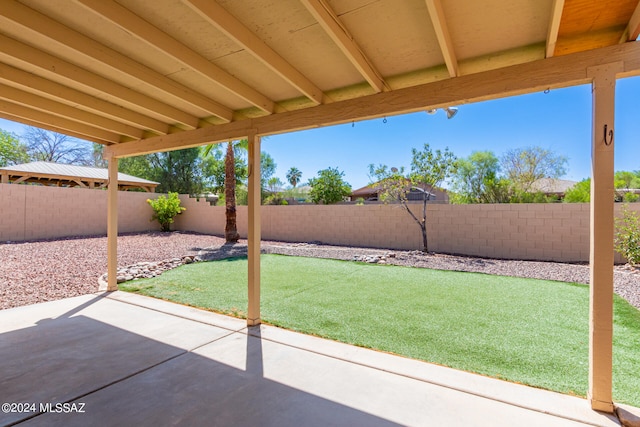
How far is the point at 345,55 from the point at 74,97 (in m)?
3.16

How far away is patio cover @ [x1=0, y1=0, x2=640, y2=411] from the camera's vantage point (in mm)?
2113

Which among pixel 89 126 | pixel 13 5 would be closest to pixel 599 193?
pixel 13 5

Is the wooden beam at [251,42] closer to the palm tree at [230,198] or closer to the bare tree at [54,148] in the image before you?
the palm tree at [230,198]

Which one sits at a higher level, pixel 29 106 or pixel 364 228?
pixel 29 106

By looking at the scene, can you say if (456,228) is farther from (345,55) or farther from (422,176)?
(345,55)

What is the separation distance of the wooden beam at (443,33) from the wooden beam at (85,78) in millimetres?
3220

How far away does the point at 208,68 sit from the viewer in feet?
9.34

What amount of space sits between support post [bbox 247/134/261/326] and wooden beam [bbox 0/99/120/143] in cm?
277

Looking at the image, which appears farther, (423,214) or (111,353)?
(423,214)

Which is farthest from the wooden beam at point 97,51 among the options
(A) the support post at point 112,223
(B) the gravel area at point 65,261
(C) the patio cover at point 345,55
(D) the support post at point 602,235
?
(B) the gravel area at point 65,261

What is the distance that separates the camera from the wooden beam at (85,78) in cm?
265

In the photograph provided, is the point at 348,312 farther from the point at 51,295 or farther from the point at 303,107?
the point at 51,295

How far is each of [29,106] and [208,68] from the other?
100 inches

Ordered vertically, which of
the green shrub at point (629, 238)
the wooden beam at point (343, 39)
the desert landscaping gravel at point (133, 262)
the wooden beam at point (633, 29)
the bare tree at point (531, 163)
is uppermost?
the bare tree at point (531, 163)
